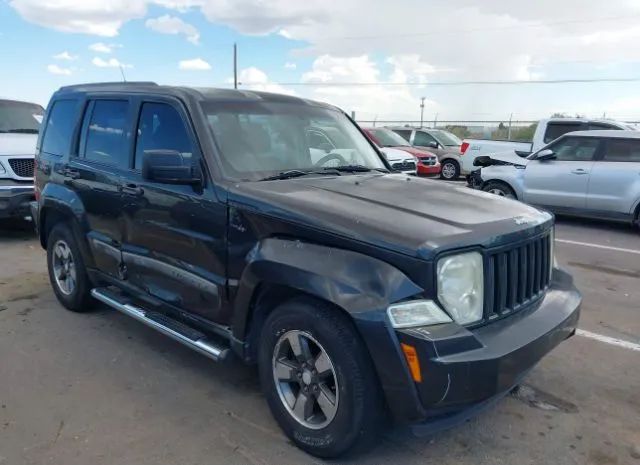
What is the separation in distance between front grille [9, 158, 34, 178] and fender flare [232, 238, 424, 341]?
6497 millimetres

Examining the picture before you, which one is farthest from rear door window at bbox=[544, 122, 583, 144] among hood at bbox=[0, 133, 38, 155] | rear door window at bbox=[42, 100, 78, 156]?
rear door window at bbox=[42, 100, 78, 156]

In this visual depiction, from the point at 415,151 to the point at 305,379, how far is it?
543 inches

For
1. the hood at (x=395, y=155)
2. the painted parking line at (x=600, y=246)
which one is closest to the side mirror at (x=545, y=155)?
the painted parking line at (x=600, y=246)

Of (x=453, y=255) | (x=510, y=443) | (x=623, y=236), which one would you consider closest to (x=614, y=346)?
(x=510, y=443)

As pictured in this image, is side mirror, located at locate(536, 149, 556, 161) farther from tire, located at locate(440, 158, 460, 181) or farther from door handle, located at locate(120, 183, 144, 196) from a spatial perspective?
door handle, located at locate(120, 183, 144, 196)

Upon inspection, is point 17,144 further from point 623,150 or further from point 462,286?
point 623,150

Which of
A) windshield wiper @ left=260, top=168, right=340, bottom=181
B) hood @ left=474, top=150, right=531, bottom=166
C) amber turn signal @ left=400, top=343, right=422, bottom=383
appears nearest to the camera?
amber turn signal @ left=400, top=343, right=422, bottom=383

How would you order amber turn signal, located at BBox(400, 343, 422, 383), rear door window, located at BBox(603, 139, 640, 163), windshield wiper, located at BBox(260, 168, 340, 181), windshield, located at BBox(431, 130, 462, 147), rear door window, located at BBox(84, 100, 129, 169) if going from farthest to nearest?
windshield, located at BBox(431, 130, 462, 147) < rear door window, located at BBox(603, 139, 640, 163) < rear door window, located at BBox(84, 100, 129, 169) < windshield wiper, located at BBox(260, 168, 340, 181) < amber turn signal, located at BBox(400, 343, 422, 383)

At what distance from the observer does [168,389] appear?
376cm

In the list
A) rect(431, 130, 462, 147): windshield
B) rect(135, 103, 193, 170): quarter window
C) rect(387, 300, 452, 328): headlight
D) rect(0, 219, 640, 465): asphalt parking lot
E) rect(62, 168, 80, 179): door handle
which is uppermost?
rect(431, 130, 462, 147): windshield

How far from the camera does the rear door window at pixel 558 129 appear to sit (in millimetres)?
12766

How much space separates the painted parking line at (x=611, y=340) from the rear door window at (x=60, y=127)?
477 centimetres

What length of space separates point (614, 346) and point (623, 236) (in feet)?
18.4

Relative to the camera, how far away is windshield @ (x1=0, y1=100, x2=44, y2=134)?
9.56 m
